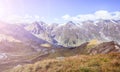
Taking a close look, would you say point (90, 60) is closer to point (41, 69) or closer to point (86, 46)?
point (41, 69)

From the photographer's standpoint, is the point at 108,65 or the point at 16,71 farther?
the point at 16,71

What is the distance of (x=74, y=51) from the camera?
150 meters

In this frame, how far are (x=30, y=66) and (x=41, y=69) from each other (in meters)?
2.45

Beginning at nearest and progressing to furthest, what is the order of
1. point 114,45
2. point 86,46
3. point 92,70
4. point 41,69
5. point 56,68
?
point 92,70 < point 56,68 < point 41,69 < point 114,45 < point 86,46

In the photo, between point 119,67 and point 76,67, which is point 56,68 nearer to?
point 76,67

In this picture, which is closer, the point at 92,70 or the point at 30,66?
the point at 92,70

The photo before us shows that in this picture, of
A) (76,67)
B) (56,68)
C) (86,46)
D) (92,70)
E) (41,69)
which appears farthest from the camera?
(86,46)

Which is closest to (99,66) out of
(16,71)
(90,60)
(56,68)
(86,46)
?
(90,60)

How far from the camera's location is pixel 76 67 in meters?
21.7

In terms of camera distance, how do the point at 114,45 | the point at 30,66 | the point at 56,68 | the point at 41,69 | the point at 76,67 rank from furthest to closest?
the point at 114,45 < the point at 30,66 < the point at 41,69 < the point at 56,68 < the point at 76,67

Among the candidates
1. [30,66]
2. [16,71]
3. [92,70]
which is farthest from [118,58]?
[16,71]

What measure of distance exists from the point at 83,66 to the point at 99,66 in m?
1.40

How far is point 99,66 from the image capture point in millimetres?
21172

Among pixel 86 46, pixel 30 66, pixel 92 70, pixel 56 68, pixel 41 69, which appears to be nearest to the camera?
pixel 92 70
